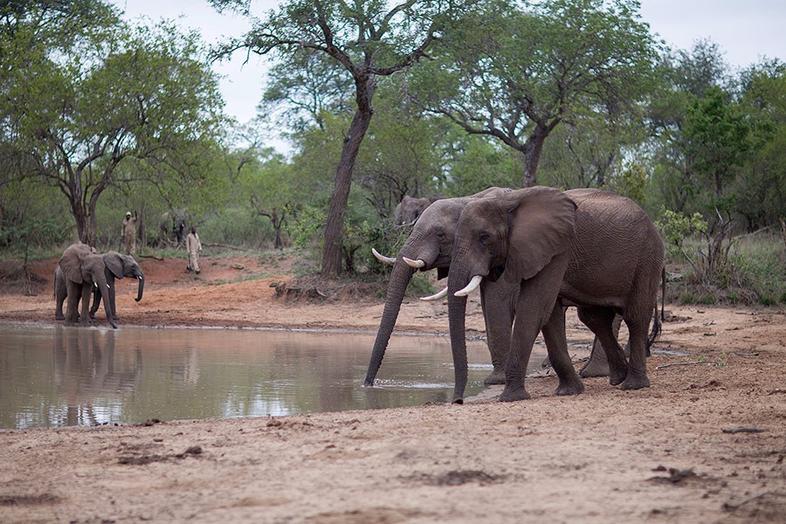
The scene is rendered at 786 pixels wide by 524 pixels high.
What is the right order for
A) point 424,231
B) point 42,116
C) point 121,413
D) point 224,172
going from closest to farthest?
point 121,413 < point 424,231 < point 42,116 < point 224,172

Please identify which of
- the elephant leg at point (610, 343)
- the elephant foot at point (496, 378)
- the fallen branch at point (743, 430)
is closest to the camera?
the fallen branch at point (743, 430)

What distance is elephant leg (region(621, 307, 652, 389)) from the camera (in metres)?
10.0

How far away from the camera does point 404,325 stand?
69.7 feet

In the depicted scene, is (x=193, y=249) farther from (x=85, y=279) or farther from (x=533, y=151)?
(x=533, y=151)

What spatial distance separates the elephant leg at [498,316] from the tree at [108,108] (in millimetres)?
21051


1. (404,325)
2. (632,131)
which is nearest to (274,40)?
(404,325)

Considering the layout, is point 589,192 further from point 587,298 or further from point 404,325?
point 404,325

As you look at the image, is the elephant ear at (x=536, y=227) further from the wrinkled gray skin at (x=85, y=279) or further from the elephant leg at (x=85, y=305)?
the elephant leg at (x=85, y=305)

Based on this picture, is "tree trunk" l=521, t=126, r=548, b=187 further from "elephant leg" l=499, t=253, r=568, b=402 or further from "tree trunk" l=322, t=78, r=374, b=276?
"elephant leg" l=499, t=253, r=568, b=402

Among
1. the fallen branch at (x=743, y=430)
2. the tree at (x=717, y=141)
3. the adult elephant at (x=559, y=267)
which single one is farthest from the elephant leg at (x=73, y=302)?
the tree at (x=717, y=141)

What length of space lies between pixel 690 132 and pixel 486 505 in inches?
1251

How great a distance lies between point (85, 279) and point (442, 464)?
18641mm

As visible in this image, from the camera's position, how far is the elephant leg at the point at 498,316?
35.8 ft

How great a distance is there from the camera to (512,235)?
30.8 ft
